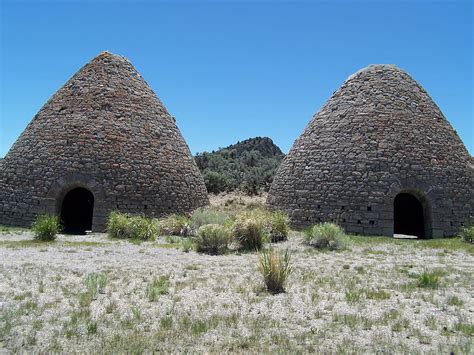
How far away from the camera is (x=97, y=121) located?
15906 mm

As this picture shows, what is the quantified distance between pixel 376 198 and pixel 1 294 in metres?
11.3

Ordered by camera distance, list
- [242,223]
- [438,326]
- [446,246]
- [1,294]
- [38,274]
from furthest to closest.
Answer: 1. [446,246]
2. [242,223]
3. [38,274]
4. [1,294]
5. [438,326]

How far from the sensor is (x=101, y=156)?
605 inches

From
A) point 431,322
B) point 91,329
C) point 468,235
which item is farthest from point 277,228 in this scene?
point 91,329

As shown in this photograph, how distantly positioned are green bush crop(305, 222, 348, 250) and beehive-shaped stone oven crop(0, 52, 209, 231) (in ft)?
18.2

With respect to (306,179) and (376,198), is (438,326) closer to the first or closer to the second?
(376,198)

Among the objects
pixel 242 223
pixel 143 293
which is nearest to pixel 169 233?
pixel 242 223

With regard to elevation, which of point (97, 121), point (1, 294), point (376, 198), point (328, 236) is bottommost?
point (1, 294)

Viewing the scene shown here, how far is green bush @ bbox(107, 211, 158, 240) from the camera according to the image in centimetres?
1350

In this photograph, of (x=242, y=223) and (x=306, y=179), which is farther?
(x=306, y=179)

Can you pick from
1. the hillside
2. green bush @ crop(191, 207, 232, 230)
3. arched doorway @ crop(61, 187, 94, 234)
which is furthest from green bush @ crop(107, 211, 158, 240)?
the hillside

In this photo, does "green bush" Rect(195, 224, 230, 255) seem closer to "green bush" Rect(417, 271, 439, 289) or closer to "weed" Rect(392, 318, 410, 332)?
"green bush" Rect(417, 271, 439, 289)

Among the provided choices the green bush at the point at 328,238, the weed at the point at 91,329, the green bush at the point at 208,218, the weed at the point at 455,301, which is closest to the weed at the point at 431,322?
the weed at the point at 455,301

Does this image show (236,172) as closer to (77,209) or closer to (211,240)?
(77,209)
